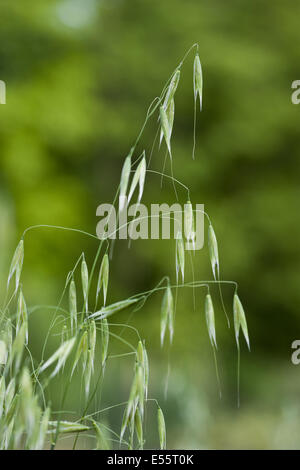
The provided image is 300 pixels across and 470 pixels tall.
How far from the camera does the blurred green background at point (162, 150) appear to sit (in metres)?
3.48

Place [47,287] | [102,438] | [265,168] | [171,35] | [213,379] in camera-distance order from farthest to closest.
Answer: [265,168] < [171,35] < [47,287] < [213,379] < [102,438]

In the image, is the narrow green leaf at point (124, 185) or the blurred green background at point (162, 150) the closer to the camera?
the narrow green leaf at point (124, 185)

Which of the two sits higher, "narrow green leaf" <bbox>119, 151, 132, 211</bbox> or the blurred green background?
the blurred green background

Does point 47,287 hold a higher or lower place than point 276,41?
lower

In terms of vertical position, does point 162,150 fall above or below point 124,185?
above

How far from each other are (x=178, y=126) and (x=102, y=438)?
136 inches

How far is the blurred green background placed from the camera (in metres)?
3.48

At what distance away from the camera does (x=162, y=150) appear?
4.04 meters

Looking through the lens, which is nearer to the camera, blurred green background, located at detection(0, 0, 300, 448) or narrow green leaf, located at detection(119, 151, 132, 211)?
narrow green leaf, located at detection(119, 151, 132, 211)

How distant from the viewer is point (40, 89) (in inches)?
138

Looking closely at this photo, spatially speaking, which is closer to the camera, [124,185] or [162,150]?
[124,185]

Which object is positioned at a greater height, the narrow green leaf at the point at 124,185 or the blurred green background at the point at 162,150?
the blurred green background at the point at 162,150
